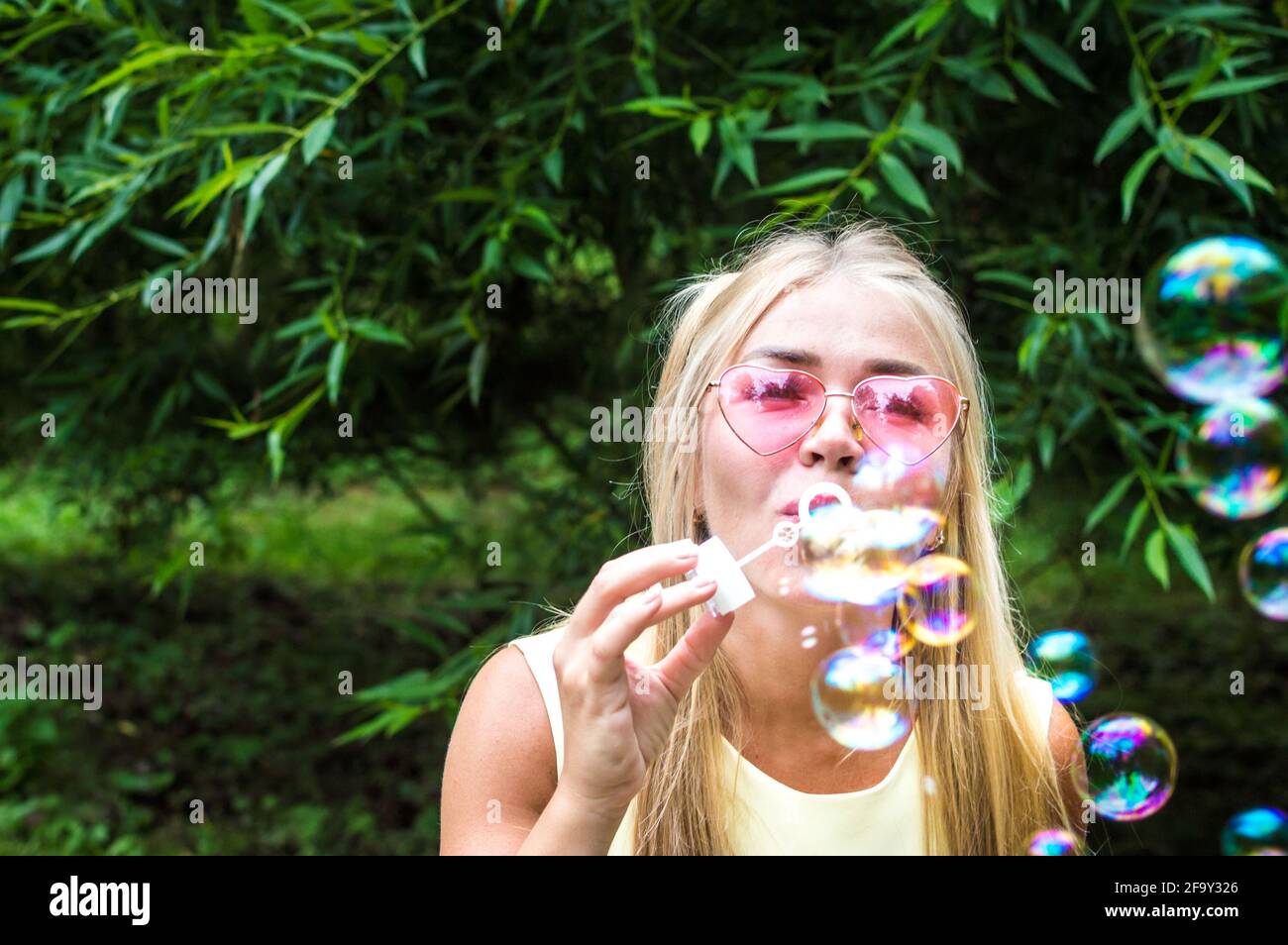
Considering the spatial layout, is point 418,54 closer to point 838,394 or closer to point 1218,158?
point 838,394

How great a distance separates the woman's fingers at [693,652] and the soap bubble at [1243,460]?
4.28ft

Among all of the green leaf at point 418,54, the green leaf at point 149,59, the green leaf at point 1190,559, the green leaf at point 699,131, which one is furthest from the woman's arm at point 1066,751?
the green leaf at point 149,59

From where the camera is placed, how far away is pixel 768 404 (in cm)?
156

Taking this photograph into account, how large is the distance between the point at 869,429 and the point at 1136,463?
3.82 ft

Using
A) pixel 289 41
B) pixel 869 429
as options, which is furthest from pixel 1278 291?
pixel 289 41

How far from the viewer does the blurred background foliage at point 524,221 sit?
2.48 m

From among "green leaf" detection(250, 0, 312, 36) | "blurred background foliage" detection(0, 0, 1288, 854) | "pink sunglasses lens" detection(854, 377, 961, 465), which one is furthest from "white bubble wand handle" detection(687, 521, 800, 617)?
"green leaf" detection(250, 0, 312, 36)

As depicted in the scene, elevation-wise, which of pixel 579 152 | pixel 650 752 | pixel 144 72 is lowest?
pixel 650 752

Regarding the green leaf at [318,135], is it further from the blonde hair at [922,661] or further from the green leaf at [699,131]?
the blonde hair at [922,661]

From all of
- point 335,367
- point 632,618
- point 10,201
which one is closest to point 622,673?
point 632,618

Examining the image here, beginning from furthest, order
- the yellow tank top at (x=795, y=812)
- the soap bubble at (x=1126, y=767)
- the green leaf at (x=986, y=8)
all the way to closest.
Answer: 1. the green leaf at (x=986, y=8)
2. the soap bubble at (x=1126, y=767)
3. the yellow tank top at (x=795, y=812)

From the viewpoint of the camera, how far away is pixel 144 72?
272cm
